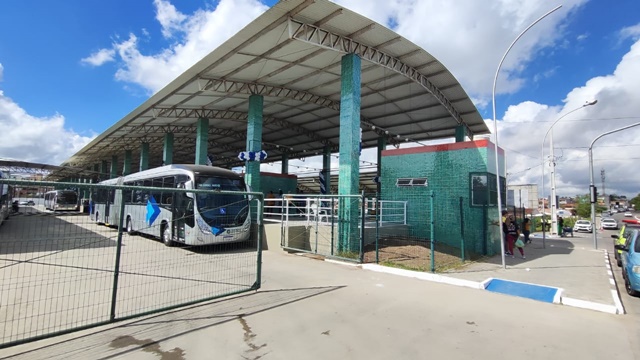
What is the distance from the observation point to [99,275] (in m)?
8.09

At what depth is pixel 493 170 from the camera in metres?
14.2

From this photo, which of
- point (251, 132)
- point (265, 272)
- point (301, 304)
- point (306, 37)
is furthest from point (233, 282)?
point (251, 132)

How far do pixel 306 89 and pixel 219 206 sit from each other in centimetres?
1094

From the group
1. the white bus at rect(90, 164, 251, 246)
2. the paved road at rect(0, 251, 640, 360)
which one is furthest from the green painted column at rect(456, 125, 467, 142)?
the paved road at rect(0, 251, 640, 360)

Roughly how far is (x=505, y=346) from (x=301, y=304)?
3191 mm

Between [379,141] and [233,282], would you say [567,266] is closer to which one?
[233,282]

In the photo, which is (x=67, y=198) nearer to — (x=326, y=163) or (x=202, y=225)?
(x=326, y=163)

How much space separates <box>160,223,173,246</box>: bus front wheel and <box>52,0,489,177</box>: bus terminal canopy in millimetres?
7460

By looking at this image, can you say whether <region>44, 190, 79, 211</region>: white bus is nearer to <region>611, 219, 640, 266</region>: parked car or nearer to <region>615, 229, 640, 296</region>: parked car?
<region>615, 229, 640, 296</region>: parked car

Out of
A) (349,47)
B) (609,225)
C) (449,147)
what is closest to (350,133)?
(349,47)

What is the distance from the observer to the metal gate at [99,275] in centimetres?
495

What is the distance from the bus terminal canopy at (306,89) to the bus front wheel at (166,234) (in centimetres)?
746

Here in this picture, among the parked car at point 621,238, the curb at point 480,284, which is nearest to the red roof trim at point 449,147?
the parked car at point 621,238

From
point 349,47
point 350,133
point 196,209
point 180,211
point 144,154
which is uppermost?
point 349,47
